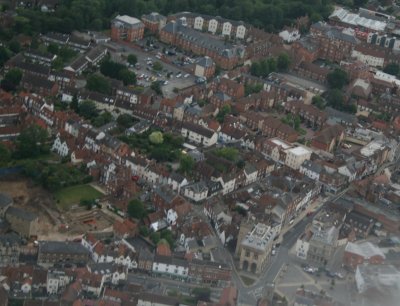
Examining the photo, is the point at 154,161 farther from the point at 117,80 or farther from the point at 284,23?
the point at 284,23

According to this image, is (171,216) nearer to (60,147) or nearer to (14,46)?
(60,147)

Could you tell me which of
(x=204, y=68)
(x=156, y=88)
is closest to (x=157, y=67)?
(x=204, y=68)

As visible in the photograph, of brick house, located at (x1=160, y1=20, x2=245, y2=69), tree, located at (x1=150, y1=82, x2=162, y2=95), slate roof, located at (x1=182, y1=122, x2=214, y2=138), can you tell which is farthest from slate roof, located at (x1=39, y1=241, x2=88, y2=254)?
brick house, located at (x1=160, y1=20, x2=245, y2=69)

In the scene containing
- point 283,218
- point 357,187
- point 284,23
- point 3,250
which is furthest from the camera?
point 284,23

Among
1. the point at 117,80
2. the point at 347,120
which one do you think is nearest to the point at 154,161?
the point at 117,80

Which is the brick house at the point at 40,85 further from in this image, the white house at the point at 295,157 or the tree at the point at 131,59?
the white house at the point at 295,157

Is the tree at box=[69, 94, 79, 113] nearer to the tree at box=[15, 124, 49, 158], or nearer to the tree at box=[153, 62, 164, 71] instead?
the tree at box=[15, 124, 49, 158]
